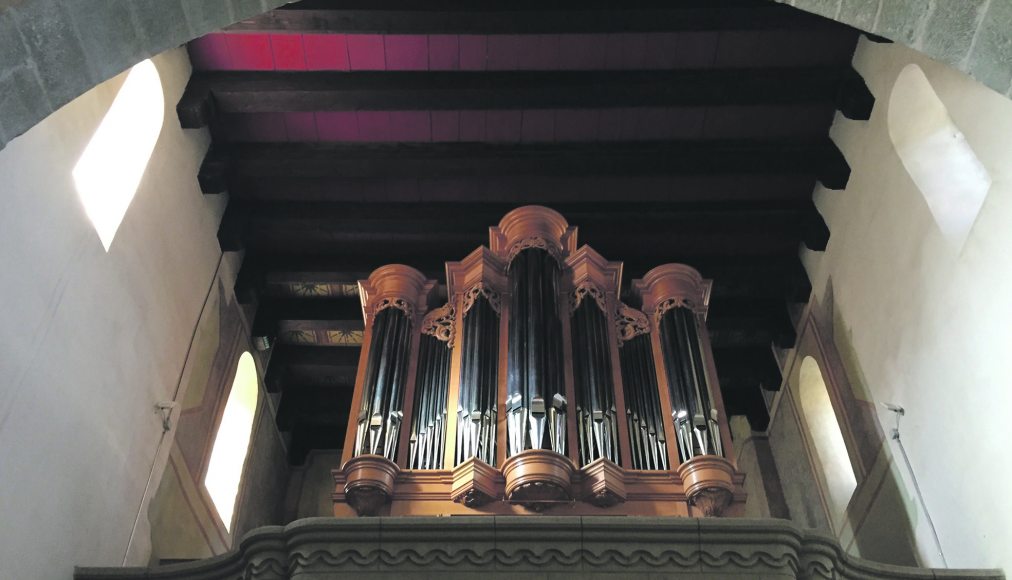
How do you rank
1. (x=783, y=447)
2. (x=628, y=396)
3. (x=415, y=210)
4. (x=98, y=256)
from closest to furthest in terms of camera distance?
(x=98, y=256)
(x=628, y=396)
(x=415, y=210)
(x=783, y=447)

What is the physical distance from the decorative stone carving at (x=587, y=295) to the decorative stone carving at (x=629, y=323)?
6.6 inches

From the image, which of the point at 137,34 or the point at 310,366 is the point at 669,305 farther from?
the point at 137,34

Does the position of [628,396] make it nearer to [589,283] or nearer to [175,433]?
[589,283]

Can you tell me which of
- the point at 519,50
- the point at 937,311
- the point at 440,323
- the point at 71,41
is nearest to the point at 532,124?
the point at 519,50

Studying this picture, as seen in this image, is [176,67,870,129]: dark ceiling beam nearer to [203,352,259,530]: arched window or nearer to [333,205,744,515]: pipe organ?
[333,205,744,515]: pipe organ

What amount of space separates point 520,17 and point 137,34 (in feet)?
13.3

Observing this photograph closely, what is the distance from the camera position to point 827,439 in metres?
8.55

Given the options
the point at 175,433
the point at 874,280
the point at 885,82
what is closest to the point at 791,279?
the point at 874,280

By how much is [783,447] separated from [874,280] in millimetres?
2715

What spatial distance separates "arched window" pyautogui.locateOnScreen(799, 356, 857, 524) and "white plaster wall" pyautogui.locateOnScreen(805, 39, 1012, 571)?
87 cm

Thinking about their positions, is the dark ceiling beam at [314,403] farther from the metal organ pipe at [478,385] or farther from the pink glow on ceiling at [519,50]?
the pink glow on ceiling at [519,50]

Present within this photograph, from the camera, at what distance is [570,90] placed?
24.3ft

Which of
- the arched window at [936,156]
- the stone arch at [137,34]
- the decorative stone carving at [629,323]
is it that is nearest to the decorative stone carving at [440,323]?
the decorative stone carving at [629,323]

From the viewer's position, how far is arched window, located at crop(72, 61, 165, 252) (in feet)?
20.6
